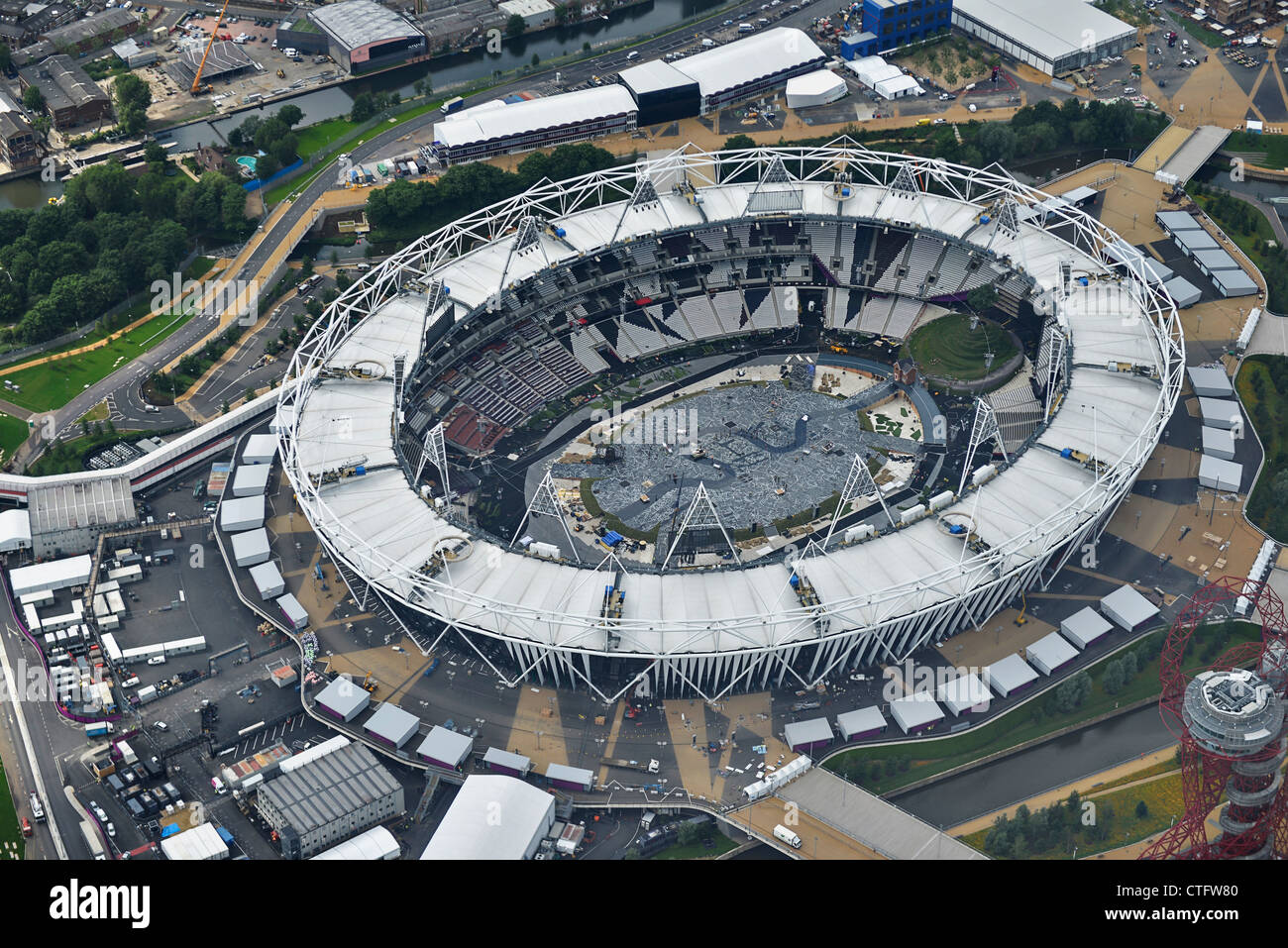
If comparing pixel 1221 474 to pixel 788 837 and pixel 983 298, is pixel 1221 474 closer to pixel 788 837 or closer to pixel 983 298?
pixel 983 298

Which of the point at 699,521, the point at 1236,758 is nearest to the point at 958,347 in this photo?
the point at 699,521

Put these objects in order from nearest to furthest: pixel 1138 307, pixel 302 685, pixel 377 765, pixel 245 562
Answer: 1. pixel 377 765
2. pixel 302 685
3. pixel 245 562
4. pixel 1138 307

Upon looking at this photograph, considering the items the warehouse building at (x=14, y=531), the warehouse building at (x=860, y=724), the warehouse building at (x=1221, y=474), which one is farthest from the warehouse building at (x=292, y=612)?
the warehouse building at (x=1221, y=474)

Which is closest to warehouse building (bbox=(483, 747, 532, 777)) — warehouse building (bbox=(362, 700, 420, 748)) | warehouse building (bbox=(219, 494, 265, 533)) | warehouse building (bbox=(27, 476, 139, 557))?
warehouse building (bbox=(362, 700, 420, 748))

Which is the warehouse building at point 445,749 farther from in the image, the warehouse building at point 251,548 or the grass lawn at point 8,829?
the grass lawn at point 8,829

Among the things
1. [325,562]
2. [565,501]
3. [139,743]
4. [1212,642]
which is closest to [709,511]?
[565,501]

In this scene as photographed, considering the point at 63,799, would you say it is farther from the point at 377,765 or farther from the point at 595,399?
the point at 595,399
